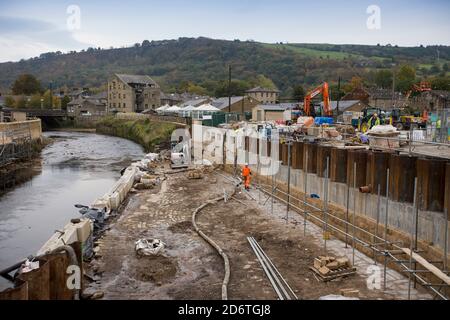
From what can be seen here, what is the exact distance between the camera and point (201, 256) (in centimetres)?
Result: 1388

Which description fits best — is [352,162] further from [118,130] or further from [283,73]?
[283,73]

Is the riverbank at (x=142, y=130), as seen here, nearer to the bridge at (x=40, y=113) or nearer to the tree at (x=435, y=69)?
the bridge at (x=40, y=113)

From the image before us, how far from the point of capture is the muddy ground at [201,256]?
1110 cm

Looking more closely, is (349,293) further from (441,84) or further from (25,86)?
(25,86)

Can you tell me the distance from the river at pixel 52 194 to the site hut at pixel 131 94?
2020 inches

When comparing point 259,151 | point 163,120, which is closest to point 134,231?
point 259,151

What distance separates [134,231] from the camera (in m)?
17.0

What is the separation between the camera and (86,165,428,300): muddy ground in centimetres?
1110

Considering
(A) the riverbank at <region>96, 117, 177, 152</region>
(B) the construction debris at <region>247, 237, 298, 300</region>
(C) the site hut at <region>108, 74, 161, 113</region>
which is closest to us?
(B) the construction debris at <region>247, 237, 298, 300</region>

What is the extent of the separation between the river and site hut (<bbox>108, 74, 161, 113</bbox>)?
51.3 metres

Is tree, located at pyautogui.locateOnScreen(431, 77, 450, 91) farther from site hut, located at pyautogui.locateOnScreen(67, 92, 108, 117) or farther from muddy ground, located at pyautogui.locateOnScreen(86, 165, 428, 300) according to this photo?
site hut, located at pyautogui.locateOnScreen(67, 92, 108, 117)

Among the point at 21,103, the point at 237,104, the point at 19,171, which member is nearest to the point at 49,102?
the point at 21,103

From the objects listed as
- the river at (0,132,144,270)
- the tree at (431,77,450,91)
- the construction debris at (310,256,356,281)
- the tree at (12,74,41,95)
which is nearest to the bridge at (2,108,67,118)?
the river at (0,132,144,270)
